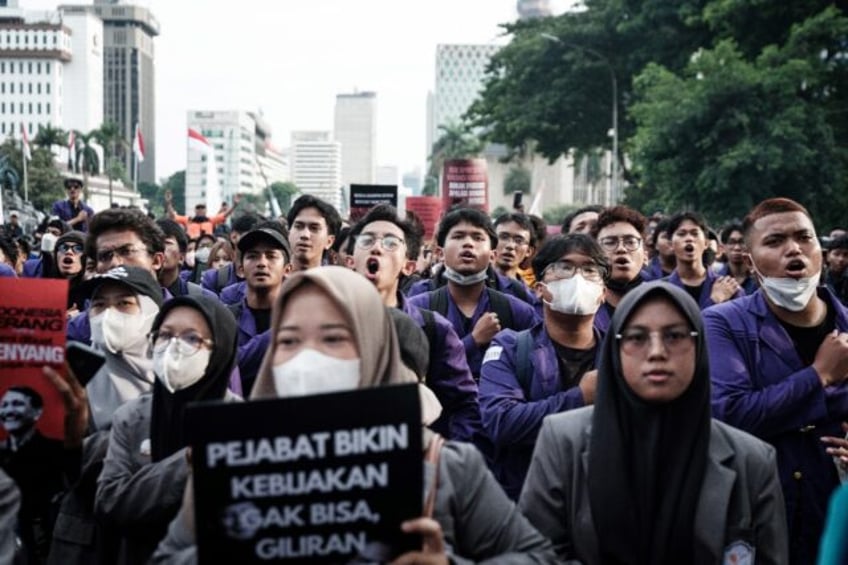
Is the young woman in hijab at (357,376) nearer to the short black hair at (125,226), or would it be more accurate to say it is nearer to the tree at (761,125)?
the short black hair at (125,226)

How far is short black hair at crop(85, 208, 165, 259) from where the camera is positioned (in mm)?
5648

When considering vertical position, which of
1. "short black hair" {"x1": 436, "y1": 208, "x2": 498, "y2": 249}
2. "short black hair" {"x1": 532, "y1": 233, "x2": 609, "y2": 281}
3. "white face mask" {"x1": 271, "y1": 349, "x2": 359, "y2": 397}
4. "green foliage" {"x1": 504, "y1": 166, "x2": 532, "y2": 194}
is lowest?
"white face mask" {"x1": 271, "y1": 349, "x2": 359, "y2": 397}

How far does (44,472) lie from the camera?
3182 mm

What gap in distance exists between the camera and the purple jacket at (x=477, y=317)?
562cm

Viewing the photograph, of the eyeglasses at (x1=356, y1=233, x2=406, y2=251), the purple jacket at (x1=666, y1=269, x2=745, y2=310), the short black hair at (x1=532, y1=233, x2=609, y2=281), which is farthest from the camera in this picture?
the purple jacket at (x1=666, y1=269, x2=745, y2=310)

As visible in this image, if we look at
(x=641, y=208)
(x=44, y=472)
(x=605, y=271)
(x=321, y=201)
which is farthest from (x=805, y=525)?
(x=641, y=208)

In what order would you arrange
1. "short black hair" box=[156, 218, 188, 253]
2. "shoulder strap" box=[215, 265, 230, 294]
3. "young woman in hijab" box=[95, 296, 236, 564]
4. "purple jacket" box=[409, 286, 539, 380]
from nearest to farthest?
1. "young woman in hijab" box=[95, 296, 236, 564]
2. "purple jacket" box=[409, 286, 539, 380]
3. "shoulder strap" box=[215, 265, 230, 294]
4. "short black hair" box=[156, 218, 188, 253]

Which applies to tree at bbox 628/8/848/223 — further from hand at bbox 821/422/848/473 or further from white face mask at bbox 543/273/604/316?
hand at bbox 821/422/848/473

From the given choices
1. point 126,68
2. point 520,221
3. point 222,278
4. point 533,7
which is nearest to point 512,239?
point 520,221

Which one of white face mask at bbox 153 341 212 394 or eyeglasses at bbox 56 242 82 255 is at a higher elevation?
eyeglasses at bbox 56 242 82 255

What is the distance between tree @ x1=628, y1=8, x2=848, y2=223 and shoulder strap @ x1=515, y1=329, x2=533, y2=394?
17420 millimetres

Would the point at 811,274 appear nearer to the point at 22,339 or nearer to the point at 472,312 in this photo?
the point at 472,312

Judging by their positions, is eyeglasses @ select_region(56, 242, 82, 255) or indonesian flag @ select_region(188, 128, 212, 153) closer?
eyeglasses @ select_region(56, 242, 82, 255)

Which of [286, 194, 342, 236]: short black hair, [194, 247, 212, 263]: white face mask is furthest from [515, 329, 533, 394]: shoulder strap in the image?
[194, 247, 212, 263]: white face mask
